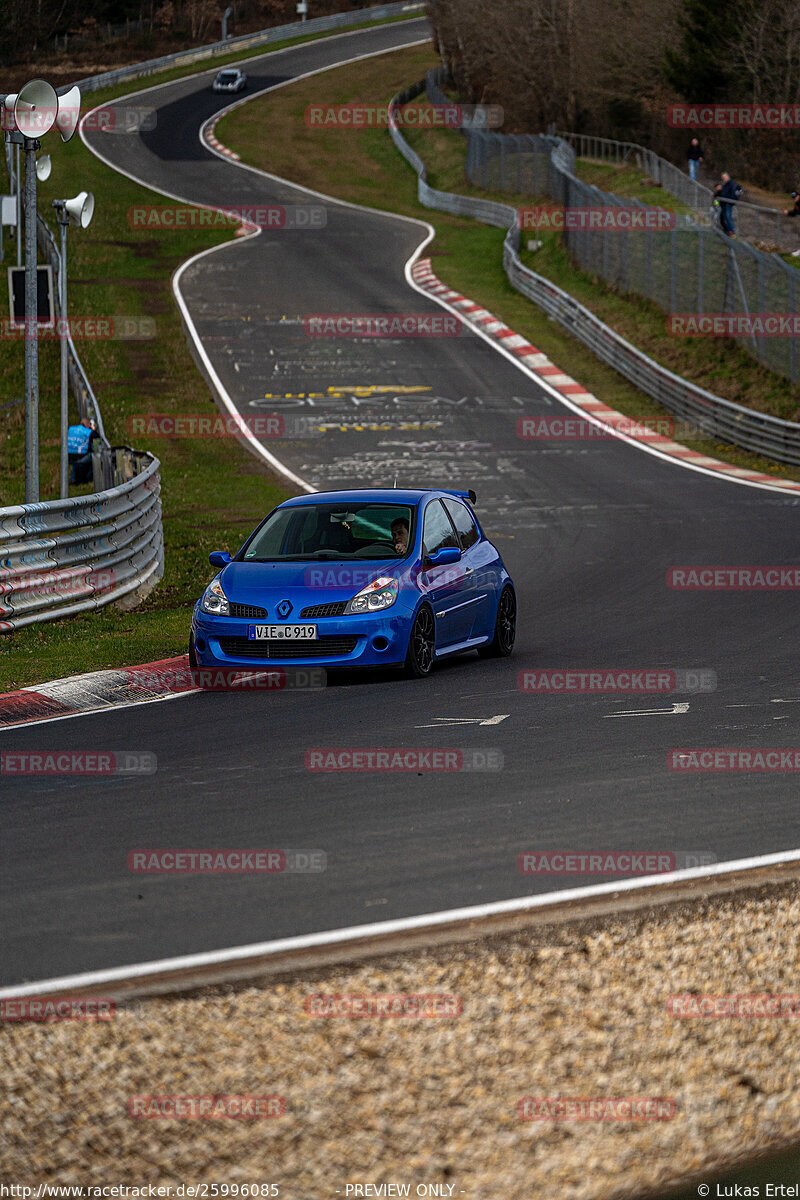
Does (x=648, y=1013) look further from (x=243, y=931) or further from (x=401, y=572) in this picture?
(x=401, y=572)

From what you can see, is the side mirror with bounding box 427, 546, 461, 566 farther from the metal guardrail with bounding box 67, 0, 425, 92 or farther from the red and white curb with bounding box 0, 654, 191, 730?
the metal guardrail with bounding box 67, 0, 425, 92

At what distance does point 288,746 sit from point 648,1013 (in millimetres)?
4460

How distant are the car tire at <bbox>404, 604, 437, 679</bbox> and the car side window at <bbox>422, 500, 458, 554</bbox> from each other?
71 cm

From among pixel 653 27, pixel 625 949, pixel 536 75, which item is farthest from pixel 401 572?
pixel 536 75

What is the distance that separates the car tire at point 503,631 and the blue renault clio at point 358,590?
1 cm

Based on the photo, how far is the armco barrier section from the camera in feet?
47.2

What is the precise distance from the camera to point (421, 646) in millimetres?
12484

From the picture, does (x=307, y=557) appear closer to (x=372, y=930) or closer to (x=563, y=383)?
(x=372, y=930)

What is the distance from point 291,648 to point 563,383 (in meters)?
25.4

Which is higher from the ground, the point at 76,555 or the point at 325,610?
the point at 325,610

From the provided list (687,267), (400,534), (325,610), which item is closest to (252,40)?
(687,267)

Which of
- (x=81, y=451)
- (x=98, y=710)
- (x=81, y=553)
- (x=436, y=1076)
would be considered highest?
(x=436, y=1076)

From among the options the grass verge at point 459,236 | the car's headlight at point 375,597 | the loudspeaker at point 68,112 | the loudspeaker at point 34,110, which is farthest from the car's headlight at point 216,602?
the grass verge at point 459,236

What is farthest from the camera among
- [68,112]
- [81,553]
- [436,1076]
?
[68,112]
